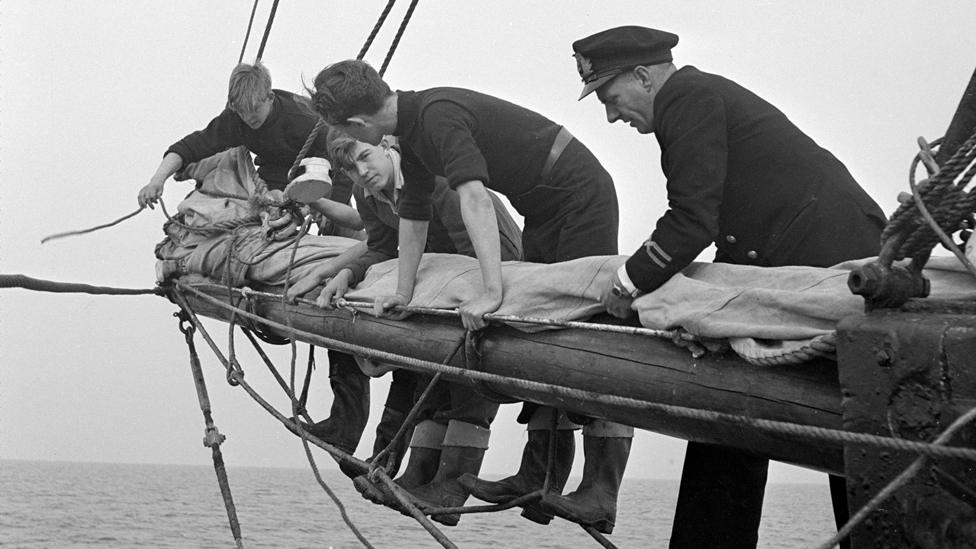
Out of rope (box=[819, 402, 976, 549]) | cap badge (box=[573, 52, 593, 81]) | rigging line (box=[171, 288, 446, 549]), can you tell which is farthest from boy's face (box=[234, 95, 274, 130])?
rope (box=[819, 402, 976, 549])

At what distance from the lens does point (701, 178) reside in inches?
86.8

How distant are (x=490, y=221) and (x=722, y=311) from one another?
0.94m

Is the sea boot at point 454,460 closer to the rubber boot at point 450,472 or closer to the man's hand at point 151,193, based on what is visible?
the rubber boot at point 450,472

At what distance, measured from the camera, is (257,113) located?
4875 millimetres

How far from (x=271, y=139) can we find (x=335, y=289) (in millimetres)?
1563

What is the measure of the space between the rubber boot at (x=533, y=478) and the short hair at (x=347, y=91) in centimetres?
111

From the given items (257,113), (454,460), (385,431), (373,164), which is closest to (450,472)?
(454,460)

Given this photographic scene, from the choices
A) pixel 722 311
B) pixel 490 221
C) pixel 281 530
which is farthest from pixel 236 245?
pixel 281 530

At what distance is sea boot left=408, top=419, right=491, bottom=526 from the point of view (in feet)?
12.2

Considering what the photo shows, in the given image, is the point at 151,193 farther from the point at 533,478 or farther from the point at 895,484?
the point at 895,484

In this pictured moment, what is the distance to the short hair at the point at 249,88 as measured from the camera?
4.82 m

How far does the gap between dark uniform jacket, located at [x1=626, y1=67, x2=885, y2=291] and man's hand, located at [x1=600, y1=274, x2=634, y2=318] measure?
2.9 inches

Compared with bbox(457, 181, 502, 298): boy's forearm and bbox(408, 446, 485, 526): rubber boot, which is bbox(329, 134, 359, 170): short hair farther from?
bbox(408, 446, 485, 526): rubber boot

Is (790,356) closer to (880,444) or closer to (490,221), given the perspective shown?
(880,444)
